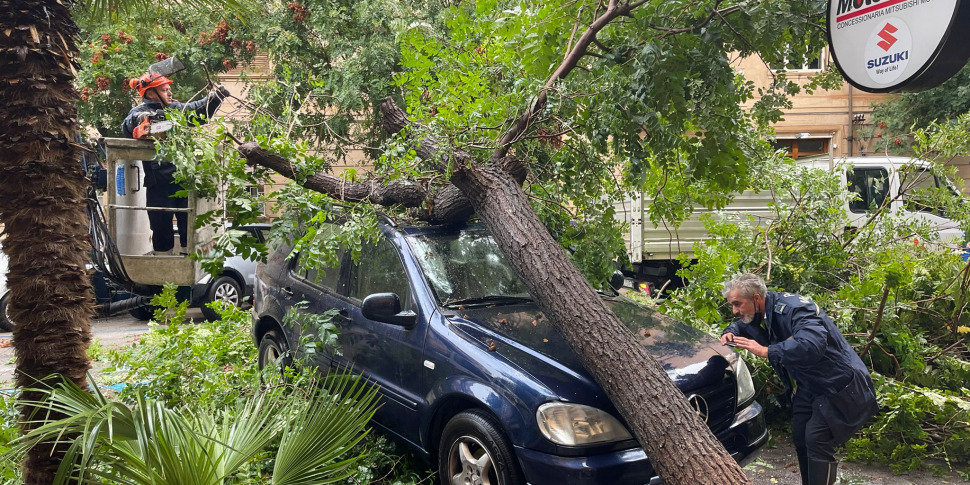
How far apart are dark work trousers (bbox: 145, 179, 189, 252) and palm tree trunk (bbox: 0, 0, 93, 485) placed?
4.29m

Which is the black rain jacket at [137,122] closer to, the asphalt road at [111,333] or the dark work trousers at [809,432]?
the asphalt road at [111,333]

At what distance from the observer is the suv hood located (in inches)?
143

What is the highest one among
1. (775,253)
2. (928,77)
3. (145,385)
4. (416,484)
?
(928,77)

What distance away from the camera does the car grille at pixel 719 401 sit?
151 inches

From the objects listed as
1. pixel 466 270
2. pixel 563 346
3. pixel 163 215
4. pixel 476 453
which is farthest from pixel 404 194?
pixel 163 215

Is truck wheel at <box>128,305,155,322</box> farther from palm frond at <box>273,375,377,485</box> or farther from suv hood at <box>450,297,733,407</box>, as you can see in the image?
palm frond at <box>273,375,377,485</box>

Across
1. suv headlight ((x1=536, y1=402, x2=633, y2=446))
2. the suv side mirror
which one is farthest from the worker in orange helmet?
suv headlight ((x1=536, y1=402, x2=633, y2=446))

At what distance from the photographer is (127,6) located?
3775 millimetres

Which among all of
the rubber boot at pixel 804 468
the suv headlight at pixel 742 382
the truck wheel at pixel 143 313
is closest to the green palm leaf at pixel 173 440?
the suv headlight at pixel 742 382

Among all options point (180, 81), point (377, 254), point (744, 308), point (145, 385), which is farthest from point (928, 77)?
point (180, 81)

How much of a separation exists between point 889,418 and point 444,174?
3338 mm

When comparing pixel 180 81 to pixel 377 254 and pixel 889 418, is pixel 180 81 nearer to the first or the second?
pixel 377 254

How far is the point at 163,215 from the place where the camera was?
7.15 m

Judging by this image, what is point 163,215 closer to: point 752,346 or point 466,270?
point 466,270
